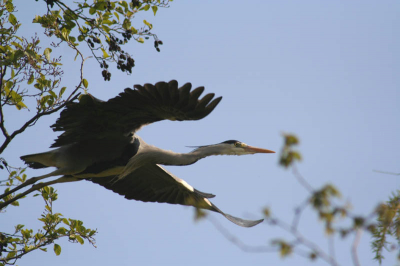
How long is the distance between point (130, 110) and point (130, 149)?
2.59 feet

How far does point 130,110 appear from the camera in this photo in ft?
15.8

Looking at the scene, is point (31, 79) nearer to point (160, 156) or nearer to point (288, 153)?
point (160, 156)

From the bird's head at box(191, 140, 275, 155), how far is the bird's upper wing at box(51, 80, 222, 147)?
783 mm

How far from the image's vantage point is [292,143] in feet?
6.09

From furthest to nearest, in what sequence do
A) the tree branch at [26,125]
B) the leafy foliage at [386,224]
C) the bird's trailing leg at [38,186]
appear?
the bird's trailing leg at [38,186], the tree branch at [26,125], the leafy foliage at [386,224]

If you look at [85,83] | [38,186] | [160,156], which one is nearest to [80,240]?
[38,186]

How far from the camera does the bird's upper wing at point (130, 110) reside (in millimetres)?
4453

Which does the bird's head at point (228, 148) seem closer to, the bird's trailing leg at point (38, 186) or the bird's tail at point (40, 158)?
the bird's trailing leg at point (38, 186)

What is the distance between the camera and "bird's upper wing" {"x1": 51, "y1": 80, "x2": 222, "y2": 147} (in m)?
4.45

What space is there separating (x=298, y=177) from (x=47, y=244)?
3.67 metres

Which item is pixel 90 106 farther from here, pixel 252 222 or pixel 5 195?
pixel 252 222

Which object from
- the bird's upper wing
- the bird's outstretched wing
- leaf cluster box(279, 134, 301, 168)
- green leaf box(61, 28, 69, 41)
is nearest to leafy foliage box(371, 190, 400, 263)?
leaf cluster box(279, 134, 301, 168)

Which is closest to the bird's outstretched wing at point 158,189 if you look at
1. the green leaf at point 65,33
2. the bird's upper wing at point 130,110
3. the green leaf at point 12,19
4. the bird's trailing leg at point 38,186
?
the bird's trailing leg at point 38,186

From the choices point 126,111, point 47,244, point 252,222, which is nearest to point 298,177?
point 126,111
